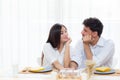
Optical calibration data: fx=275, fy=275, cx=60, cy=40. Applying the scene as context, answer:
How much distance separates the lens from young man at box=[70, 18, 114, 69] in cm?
277

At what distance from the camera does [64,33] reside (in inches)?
110

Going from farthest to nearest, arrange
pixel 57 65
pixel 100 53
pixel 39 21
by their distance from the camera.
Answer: pixel 39 21
pixel 100 53
pixel 57 65

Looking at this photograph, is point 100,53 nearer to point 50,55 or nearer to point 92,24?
point 92,24

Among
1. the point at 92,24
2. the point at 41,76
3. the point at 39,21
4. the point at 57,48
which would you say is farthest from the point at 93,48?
the point at 39,21

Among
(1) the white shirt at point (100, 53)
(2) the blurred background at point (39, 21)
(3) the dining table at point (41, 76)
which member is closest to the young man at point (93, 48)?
(1) the white shirt at point (100, 53)

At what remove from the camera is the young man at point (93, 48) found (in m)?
2.77

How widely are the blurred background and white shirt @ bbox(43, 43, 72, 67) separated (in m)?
1.08

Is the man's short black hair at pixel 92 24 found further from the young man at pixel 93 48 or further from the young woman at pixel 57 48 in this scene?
the young woman at pixel 57 48

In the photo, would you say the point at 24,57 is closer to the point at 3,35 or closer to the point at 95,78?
the point at 3,35

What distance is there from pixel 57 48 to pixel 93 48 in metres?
0.38

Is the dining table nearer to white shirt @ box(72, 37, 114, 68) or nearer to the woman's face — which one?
white shirt @ box(72, 37, 114, 68)

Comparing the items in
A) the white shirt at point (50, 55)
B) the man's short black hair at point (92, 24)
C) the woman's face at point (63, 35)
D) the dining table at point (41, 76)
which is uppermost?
the man's short black hair at point (92, 24)

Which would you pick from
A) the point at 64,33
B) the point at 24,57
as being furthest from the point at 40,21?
the point at 64,33

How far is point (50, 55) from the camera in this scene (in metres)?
2.75
